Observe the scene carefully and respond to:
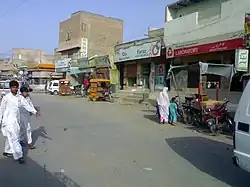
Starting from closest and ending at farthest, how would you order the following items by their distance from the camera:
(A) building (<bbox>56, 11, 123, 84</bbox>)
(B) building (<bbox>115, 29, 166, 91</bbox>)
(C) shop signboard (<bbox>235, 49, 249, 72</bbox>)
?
(C) shop signboard (<bbox>235, 49, 249, 72</bbox>), (B) building (<bbox>115, 29, 166, 91</bbox>), (A) building (<bbox>56, 11, 123, 84</bbox>)

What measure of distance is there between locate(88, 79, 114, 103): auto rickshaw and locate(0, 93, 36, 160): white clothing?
22069 mm

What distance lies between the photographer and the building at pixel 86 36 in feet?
149

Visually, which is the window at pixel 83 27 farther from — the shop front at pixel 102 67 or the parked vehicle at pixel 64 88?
the shop front at pixel 102 67

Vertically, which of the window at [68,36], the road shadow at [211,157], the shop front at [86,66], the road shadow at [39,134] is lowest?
the road shadow at [39,134]

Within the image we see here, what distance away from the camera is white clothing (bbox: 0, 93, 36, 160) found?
6.81 metres

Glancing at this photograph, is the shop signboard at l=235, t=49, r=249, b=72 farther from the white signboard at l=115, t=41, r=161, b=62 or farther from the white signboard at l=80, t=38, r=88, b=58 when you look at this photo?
the white signboard at l=80, t=38, r=88, b=58

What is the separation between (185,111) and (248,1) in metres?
6.91

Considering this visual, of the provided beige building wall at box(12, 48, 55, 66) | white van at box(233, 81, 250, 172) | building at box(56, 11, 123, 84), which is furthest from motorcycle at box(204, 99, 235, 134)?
beige building wall at box(12, 48, 55, 66)

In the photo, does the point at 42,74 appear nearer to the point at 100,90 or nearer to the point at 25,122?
the point at 100,90

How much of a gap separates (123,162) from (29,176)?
79.1 inches

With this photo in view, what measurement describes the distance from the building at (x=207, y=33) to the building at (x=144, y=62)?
1.84m

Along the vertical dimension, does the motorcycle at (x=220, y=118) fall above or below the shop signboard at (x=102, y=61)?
below

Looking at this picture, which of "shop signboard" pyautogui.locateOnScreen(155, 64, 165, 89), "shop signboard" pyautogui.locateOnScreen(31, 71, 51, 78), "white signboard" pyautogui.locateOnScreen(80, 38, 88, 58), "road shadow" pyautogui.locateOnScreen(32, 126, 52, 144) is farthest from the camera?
"shop signboard" pyautogui.locateOnScreen(31, 71, 51, 78)

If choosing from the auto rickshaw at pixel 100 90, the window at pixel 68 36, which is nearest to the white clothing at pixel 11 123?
the auto rickshaw at pixel 100 90
